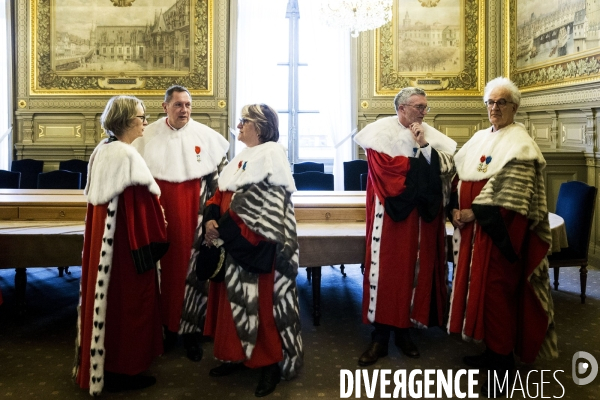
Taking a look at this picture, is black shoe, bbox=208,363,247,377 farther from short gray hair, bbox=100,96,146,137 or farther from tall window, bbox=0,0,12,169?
tall window, bbox=0,0,12,169

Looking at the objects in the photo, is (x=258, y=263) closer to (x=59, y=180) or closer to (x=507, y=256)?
(x=507, y=256)

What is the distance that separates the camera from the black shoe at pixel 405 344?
372 cm

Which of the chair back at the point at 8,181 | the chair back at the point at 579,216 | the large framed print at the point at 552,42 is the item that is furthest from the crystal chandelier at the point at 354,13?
the chair back at the point at 8,181

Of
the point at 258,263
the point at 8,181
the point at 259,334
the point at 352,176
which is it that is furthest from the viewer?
the point at 352,176

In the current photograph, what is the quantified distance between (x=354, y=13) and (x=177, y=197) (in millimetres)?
3903

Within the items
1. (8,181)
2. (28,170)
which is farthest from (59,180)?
(28,170)

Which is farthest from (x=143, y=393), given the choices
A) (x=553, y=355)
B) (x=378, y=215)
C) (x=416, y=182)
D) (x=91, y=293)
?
(x=553, y=355)

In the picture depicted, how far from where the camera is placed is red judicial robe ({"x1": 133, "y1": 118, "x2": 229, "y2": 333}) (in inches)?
146

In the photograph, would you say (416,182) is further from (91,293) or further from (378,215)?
(91,293)

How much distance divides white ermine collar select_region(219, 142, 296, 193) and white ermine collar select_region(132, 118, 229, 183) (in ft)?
2.18

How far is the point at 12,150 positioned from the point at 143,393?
7017mm

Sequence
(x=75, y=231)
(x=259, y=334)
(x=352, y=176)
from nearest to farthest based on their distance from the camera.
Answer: (x=259, y=334)
(x=75, y=231)
(x=352, y=176)

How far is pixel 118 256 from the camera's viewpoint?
299 centimetres

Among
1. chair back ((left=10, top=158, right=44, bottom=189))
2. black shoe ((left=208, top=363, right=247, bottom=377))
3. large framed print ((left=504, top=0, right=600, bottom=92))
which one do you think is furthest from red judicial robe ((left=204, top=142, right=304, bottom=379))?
chair back ((left=10, top=158, right=44, bottom=189))
